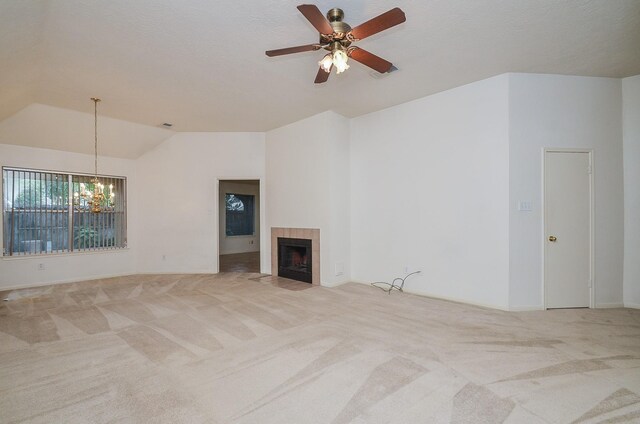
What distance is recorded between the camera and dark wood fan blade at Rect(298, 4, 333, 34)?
6.17 ft

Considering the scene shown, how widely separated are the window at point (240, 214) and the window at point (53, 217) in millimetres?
3468

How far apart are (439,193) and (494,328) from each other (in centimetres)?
195

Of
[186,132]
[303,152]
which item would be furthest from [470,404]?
[186,132]

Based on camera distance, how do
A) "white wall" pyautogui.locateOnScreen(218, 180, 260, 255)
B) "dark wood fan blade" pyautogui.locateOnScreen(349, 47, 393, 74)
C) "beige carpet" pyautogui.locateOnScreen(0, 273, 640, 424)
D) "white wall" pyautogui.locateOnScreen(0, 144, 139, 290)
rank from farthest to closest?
1. "white wall" pyautogui.locateOnScreen(218, 180, 260, 255)
2. "white wall" pyautogui.locateOnScreen(0, 144, 139, 290)
3. "dark wood fan blade" pyautogui.locateOnScreen(349, 47, 393, 74)
4. "beige carpet" pyautogui.locateOnScreen(0, 273, 640, 424)

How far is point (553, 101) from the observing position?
3662 mm

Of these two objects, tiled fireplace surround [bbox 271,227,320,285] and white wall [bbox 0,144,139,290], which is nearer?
white wall [bbox 0,144,139,290]

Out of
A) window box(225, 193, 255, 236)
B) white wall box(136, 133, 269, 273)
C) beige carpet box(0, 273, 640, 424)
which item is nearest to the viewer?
beige carpet box(0, 273, 640, 424)

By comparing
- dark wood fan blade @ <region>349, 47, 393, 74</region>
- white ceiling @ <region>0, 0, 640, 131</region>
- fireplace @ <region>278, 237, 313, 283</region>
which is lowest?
fireplace @ <region>278, 237, 313, 283</region>

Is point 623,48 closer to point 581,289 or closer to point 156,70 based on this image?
point 581,289

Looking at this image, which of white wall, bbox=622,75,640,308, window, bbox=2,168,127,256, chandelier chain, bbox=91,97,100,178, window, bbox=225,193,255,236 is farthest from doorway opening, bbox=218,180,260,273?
white wall, bbox=622,75,640,308

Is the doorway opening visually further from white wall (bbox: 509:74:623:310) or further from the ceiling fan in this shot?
white wall (bbox: 509:74:623:310)

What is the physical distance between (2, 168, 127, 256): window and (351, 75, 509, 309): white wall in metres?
5.20

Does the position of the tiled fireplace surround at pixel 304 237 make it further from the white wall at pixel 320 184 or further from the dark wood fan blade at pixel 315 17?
the dark wood fan blade at pixel 315 17

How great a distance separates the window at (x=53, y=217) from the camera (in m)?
5.01
